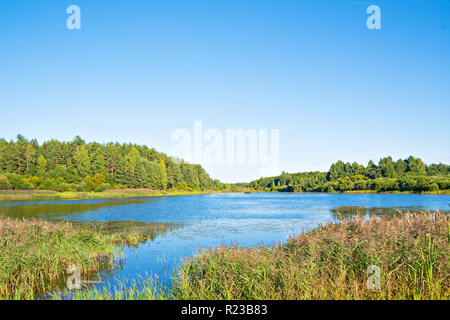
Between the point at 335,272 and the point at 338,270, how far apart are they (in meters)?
0.15

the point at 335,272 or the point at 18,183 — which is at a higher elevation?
the point at 18,183

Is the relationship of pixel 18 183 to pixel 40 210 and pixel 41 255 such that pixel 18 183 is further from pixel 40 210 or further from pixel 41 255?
pixel 41 255

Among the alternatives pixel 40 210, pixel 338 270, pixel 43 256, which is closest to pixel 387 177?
pixel 40 210

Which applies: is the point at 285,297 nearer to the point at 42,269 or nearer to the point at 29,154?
the point at 42,269

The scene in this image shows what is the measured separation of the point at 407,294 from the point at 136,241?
14.8 m

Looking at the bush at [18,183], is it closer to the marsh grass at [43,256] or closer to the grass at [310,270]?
the marsh grass at [43,256]

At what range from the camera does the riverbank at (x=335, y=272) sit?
21.5ft

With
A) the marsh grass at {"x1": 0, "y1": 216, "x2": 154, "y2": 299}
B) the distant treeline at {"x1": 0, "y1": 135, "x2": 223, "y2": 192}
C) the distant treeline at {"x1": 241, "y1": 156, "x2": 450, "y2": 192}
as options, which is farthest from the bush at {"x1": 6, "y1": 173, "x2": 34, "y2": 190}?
the distant treeline at {"x1": 241, "y1": 156, "x2": 450, "y2": 192}

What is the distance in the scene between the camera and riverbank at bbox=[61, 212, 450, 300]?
657 centimetres

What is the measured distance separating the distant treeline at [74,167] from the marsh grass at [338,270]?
76.1 meters

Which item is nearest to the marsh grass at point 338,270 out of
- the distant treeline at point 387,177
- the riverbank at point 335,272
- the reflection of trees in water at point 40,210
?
the riverbank at point 335,272

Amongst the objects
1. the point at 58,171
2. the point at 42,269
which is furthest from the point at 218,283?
the point at 58,171

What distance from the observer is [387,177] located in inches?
5335
